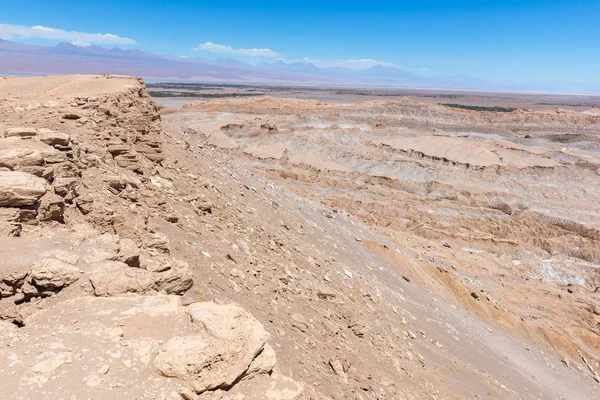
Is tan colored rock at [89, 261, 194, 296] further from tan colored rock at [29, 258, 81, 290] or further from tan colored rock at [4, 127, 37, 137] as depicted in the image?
tan colored rock at [4, 127, 37, 137]

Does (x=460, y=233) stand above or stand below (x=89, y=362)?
below

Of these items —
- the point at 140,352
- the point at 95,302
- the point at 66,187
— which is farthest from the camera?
the point at 66,187

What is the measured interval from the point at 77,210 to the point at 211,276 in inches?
92.2

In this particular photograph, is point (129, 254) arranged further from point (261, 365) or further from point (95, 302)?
point (261, 365)

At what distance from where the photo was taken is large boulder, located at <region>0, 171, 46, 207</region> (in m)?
4.71

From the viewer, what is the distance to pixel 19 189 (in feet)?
15.7

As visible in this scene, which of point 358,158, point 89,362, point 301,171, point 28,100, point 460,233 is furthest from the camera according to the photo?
point 358,158

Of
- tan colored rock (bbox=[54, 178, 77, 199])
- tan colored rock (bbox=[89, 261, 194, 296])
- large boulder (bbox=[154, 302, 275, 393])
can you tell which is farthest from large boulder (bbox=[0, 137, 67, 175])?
large boulder (bbox=[154, 302, 275, 393])

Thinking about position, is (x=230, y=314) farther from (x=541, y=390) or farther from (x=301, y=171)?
Answer: (x=301, y=171)

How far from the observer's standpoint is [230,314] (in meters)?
4.00

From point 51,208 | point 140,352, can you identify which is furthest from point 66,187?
point 140,352

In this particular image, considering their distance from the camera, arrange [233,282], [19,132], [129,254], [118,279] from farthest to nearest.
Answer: [233,282]
[19,132]
[129,254]
[118,279]

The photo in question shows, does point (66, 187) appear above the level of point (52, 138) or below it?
below

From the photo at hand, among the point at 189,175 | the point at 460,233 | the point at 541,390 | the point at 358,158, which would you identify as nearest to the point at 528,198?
the point at 460,233
